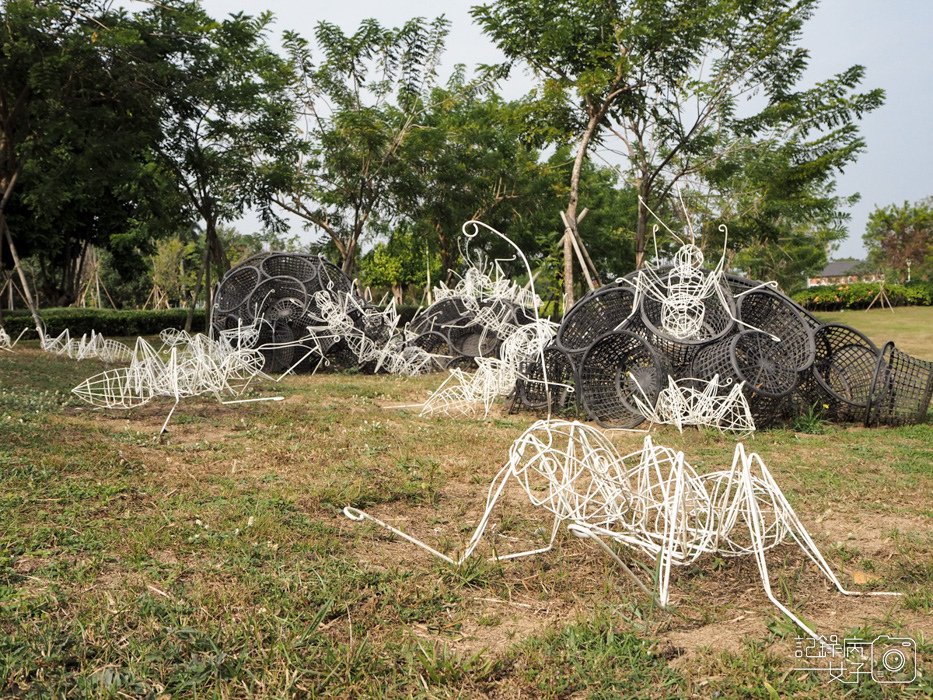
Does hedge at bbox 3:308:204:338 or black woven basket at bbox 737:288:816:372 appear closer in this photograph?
black woven basket at bbox 737:288:816:372

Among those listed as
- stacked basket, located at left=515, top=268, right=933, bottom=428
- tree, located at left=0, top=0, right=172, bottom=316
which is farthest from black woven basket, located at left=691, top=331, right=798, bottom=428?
tree, located at left=0, top=0, right=172, bottom=316

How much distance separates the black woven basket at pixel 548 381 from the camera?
732cm

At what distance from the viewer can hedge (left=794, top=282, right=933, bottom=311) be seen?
29.4 m

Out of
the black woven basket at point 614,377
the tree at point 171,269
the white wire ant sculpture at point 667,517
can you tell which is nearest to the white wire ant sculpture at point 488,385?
the black woven basket at point 614,377

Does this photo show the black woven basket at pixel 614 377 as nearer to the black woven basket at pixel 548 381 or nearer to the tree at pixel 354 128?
the black woven basket at pixel 548 381

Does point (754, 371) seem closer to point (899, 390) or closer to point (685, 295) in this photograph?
point (685, 295)

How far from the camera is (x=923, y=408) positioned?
6.84 m

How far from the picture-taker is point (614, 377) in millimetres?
7043

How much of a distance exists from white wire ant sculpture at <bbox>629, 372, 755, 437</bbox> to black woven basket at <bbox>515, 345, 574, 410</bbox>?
849mm

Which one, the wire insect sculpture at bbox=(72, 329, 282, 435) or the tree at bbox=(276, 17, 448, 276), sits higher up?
the tree at bbox=(276, 17, 448, 276)

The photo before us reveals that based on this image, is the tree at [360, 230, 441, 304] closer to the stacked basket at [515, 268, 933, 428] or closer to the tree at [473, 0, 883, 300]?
the tree at [473, 0, 883, 300]

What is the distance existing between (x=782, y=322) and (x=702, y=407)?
1376 mm

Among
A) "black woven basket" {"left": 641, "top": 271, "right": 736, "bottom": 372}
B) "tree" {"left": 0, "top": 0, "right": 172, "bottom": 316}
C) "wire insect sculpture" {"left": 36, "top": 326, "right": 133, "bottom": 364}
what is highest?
"tree" {"left": 0, "top": 0, "right": 172, "bottom": 316}

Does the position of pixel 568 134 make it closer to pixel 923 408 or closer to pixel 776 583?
pixel 923 408
